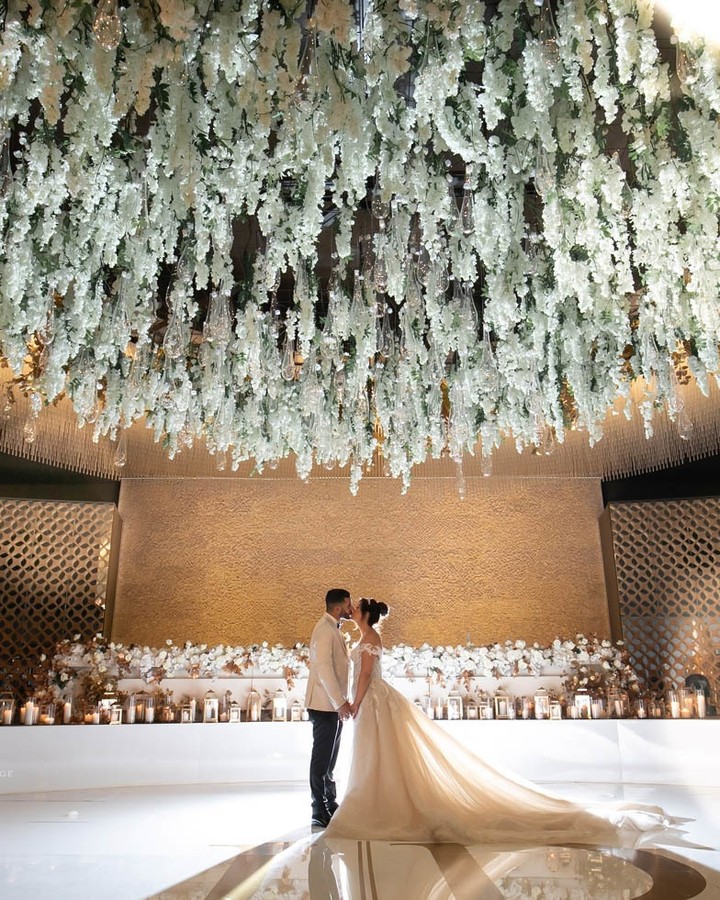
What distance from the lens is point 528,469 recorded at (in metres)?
8.49

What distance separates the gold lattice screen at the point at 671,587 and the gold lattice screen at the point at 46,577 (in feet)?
18.7

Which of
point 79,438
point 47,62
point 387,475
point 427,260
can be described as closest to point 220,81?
point 47,62

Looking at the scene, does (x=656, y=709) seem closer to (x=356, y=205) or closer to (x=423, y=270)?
(x=423, y=270)

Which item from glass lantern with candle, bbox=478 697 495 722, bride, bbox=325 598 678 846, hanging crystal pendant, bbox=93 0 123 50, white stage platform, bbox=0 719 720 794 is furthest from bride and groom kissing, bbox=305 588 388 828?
hanging crystal pendant, bbox=93 0 123 50

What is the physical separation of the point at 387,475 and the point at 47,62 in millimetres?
6091

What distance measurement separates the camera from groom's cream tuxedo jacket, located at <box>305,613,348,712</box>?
4434 millimetres

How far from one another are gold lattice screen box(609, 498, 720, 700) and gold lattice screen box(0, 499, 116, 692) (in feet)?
18.7

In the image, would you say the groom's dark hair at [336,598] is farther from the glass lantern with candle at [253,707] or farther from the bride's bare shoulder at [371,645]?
the glass lantern with candle at [253,707]

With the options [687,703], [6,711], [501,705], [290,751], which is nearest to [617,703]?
[687,703]

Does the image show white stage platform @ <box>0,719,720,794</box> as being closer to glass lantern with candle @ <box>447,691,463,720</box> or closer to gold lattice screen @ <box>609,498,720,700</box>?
glass lantern with candle @ <box>447,691,463,720</box>

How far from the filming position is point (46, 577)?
7.71 m

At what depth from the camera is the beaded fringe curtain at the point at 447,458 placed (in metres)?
6.47

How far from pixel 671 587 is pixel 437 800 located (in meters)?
4.86

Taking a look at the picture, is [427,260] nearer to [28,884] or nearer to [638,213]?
[638,213]
